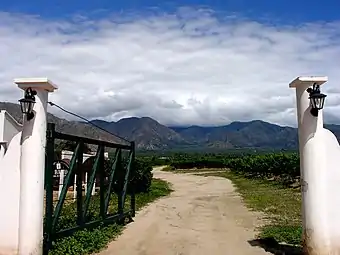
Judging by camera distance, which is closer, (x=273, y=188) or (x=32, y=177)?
(x=32, y=177)

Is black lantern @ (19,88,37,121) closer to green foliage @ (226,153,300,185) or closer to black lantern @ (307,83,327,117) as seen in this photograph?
black lantern @ (307,83,327,117)

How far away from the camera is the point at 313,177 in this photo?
7.50 meters

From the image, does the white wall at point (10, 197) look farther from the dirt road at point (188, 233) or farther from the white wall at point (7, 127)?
the white wall at point (7, 127)

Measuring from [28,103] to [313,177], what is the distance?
172 inches

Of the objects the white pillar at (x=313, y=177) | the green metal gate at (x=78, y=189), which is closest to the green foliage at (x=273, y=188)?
the white pillar at (x=313, y=177)

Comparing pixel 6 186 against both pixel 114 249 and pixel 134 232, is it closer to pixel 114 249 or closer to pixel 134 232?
pixel 114 249

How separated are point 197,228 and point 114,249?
3.13m

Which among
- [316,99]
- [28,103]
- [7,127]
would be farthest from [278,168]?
[28,103]

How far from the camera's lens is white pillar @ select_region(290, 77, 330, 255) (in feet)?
24.4

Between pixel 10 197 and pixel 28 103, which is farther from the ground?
pixel 28 103

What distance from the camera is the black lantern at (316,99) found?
7.38 m

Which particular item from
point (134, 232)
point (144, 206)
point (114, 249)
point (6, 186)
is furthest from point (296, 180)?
point (6, 186)

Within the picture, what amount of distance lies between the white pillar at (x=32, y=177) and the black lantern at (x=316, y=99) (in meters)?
3.90

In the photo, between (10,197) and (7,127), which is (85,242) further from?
(7,127)
